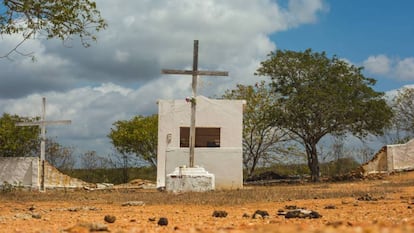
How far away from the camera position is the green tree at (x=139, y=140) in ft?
104

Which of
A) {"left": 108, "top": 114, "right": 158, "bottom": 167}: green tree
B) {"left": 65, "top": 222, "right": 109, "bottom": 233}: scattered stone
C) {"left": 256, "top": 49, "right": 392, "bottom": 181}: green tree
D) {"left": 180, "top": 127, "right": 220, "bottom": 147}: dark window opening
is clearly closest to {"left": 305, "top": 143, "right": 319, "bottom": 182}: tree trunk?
{"left": 256, "top": 49, "right": 392, "bottom": 181}: green tree

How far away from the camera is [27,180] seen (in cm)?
2356

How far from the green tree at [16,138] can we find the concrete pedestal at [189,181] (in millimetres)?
10485

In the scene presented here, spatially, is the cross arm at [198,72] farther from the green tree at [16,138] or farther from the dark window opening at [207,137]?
the green tree at [16,138]

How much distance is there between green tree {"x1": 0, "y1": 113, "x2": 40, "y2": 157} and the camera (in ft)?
81.6

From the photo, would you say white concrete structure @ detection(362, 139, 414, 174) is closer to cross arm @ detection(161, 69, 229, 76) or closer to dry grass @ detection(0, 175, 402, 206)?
dry grass @ detection(0, 175, 402, 206)

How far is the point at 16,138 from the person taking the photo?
25.4m

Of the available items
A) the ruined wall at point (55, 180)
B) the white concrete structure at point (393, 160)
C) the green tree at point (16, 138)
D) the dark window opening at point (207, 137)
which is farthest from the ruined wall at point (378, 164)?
the green tree at point (16, 138)

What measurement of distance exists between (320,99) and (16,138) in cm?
1472

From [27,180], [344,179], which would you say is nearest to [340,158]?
[344,179]

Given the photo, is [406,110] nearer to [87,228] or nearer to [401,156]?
[401,156]

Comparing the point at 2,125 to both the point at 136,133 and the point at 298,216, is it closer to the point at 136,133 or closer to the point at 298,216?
the point at 136,133

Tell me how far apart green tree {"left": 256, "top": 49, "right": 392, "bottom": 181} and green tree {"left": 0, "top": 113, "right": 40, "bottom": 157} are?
39.4ft

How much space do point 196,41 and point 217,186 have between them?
19.7 ft
